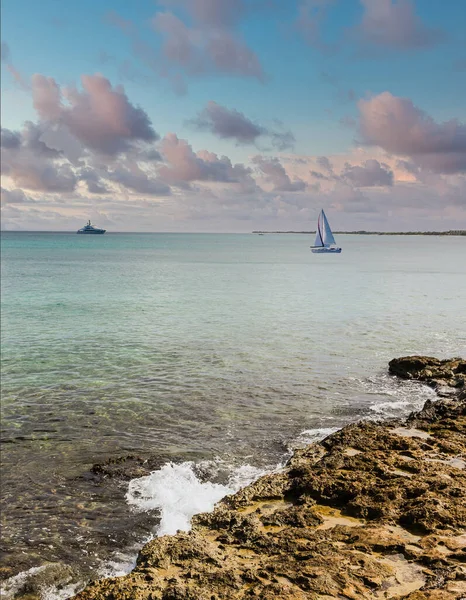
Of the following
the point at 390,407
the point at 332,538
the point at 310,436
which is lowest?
the point at 310,436

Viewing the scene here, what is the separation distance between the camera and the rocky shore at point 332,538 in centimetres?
790

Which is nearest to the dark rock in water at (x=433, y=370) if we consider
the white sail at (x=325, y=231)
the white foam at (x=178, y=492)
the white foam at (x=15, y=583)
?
the white foam at (x=178, y=492)

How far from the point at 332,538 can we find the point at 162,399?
42.0 feet

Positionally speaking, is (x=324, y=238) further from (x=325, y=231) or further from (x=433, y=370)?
(x=433, y=370)

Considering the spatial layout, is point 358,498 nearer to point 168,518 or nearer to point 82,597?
point 168,518

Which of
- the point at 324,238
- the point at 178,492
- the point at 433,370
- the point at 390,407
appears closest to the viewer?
the point at 178,492

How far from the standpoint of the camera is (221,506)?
11.2 meters

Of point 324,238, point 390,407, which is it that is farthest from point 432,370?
point 324,238

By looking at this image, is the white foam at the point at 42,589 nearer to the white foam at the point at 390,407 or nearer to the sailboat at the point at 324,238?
the white foam at the point at 390,407

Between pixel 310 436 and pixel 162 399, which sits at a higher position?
pixel 310 436

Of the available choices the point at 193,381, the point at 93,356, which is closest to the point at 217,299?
the point at 93,356

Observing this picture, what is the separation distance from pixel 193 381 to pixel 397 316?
82.9 ft

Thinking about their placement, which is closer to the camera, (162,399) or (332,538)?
(332,538)

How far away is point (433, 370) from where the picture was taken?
2477cm
